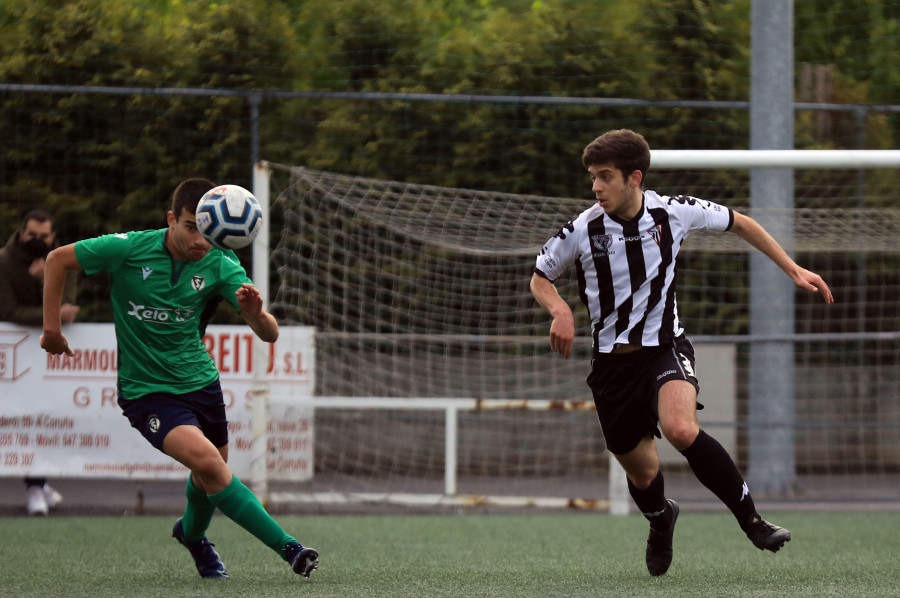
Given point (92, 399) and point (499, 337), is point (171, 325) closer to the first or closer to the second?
point (92, 399)

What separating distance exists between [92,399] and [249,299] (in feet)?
14.0

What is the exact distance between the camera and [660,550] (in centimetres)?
491

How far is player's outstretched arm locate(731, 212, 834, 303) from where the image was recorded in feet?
15.4

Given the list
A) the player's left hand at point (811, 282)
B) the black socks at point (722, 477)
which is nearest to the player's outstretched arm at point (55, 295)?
the black socks at point (722, 477)

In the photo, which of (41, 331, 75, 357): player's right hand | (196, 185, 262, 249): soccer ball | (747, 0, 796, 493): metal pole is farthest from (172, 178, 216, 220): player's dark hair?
(747, 0, 796, 493): metal pole

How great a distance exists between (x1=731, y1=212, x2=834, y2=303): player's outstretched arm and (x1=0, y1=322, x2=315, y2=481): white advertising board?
4168mm

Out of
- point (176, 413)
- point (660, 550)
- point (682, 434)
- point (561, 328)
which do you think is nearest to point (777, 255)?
point (682, 434)

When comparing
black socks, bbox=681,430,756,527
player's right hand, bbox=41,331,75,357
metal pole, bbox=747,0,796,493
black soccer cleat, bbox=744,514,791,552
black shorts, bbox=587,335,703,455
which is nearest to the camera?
black soccer cleat, bbox=744,514,791,552

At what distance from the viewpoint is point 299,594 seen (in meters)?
4.35

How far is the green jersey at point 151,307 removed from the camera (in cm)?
497

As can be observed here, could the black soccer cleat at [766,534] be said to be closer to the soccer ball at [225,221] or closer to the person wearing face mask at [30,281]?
the soccer ball at [225,221]

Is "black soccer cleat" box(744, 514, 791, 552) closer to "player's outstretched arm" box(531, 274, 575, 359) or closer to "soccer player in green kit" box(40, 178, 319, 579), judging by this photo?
"player's outstretched arm" box(531, 274, 575, 359)

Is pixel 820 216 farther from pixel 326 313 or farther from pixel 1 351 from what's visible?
pixel 1 351

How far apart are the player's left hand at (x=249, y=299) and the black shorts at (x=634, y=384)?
4.53 feet
